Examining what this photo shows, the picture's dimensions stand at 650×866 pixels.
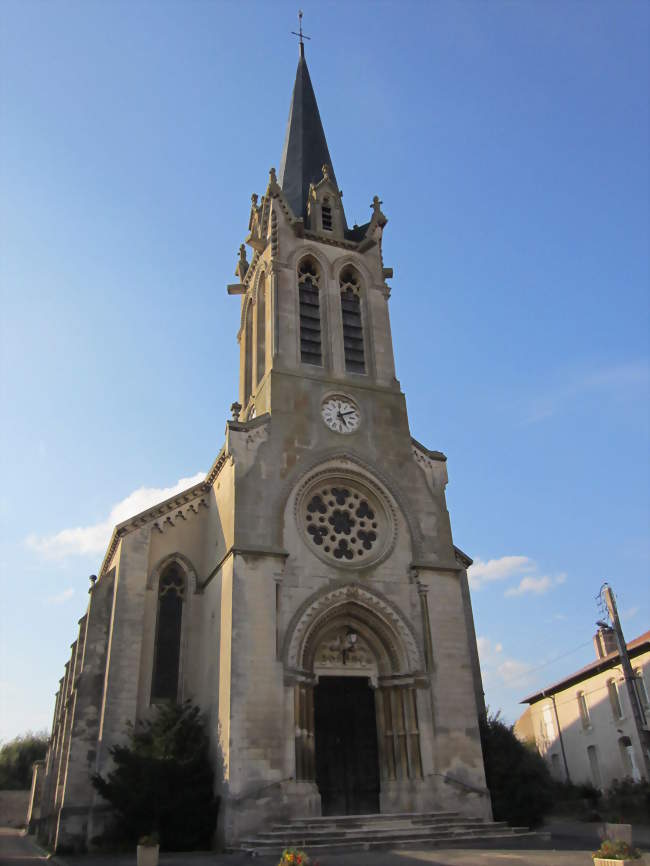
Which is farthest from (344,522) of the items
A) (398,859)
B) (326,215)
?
(326,215)

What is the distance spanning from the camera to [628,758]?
2855cm

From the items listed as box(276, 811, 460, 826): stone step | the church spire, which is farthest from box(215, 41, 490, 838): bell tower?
the church spire

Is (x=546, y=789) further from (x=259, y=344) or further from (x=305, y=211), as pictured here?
(x=305, y=211)

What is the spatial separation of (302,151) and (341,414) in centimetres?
1370

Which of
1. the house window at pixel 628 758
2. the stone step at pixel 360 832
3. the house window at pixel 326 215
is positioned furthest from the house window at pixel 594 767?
the house window at pixel 326 215

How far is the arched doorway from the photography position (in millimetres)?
18875

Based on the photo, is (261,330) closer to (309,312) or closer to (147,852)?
(309,312)

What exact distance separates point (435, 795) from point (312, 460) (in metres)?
9.72

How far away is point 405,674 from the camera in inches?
782

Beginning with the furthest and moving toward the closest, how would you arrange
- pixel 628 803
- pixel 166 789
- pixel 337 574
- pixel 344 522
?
1. pixel 628 803
2. pixel 344 522
3. pixel 337 574
4. pixel 166 789

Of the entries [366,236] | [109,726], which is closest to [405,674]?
[109,726]

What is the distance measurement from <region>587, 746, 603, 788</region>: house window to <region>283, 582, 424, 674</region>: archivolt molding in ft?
54.6

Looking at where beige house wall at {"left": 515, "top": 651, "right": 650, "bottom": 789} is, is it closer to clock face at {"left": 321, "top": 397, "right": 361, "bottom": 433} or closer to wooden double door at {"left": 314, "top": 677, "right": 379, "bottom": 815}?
wooden double door at {"left": 314, "top": 677, "right": 379, "bottom": 815}

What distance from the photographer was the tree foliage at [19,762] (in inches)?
1820
